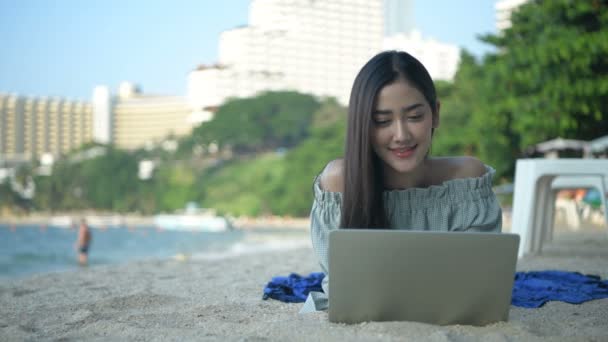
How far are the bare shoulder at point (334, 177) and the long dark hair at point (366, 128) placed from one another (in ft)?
0.28

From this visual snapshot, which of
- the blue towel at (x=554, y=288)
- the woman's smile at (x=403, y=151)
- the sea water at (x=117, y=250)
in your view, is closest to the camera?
the woman's smile at (x=403, y=151)

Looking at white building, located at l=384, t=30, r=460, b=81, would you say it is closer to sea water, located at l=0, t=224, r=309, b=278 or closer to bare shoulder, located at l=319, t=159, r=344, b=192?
sea water, located at l=0, t=224, r=309, b=278

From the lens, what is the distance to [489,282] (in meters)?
1.67

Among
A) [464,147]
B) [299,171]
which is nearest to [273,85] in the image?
[299,171]

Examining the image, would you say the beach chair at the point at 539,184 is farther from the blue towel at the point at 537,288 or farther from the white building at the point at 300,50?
the white building at the point at 300,50

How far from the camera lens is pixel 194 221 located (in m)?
45.4

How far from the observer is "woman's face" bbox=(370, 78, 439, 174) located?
1808mm

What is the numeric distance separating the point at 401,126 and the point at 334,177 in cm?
26

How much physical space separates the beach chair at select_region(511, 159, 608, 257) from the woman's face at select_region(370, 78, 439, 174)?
233cm

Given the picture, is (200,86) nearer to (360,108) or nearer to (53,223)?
(53,223)

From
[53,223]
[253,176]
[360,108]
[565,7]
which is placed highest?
[565,7]

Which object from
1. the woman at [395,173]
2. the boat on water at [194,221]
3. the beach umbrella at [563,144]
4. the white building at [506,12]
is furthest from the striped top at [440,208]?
the boat on water at [194,221]

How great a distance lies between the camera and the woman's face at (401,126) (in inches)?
71.2

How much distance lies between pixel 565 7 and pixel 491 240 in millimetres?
11055
